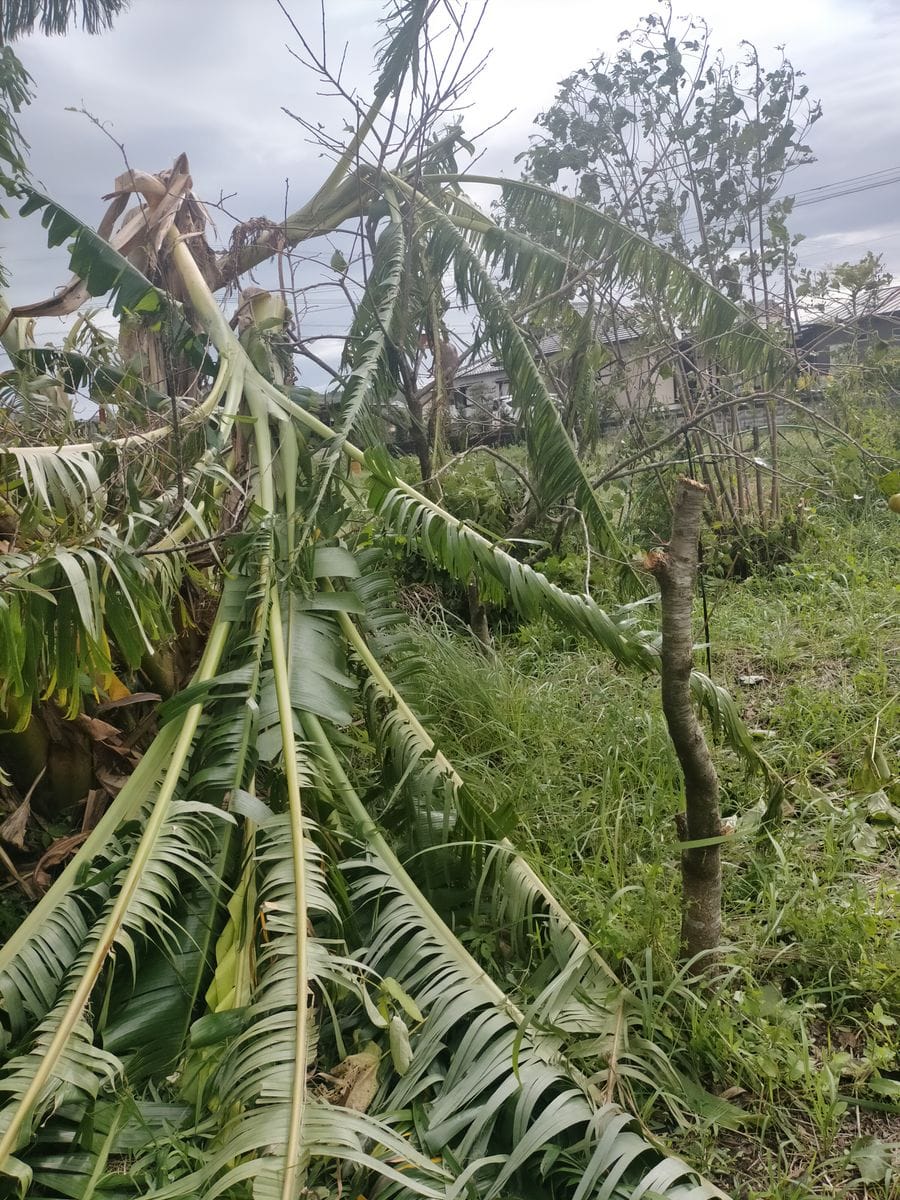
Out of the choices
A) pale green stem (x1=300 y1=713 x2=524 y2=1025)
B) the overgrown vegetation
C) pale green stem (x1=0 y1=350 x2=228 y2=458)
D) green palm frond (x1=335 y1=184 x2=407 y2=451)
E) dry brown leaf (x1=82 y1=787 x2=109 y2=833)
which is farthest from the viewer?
green palm frond (x1=335 y1=184 x2=407 y2=451)

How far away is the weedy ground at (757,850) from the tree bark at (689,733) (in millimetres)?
85

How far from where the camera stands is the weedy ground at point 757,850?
113 centimetres

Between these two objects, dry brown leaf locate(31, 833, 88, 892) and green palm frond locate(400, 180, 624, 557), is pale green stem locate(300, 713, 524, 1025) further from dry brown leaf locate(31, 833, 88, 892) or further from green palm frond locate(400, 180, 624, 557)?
green palm frond locate(400, 180, 624, 557)

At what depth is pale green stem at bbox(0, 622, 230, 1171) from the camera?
0.93 m

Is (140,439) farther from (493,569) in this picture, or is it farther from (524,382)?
(524,382)

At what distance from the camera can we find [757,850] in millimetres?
1692

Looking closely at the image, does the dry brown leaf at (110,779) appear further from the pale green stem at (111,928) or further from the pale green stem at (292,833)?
the pale green stem at (292,833)

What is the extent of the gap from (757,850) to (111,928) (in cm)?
125

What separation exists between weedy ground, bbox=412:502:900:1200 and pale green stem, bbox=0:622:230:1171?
2.35 feet

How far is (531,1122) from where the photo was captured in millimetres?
1035

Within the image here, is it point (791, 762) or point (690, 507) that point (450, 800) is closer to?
point (690, 507)

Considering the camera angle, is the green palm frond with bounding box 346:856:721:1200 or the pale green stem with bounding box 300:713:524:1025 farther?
the pale green stem with bounding box 300:713:524:1025

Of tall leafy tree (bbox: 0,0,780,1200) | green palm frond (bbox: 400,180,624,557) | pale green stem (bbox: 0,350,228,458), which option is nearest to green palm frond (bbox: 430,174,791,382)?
green palm frond (bbox: 400,180,624,557)

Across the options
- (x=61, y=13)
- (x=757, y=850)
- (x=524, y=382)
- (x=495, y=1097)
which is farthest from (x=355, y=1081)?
(x=61, y=13)
